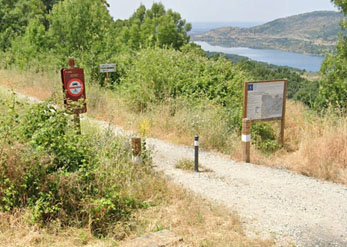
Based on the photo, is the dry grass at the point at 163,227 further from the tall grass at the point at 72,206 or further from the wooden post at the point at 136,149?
the wooden post at the point at 136,149

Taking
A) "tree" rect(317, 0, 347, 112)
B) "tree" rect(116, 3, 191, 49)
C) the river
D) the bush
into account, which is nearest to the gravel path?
the bush

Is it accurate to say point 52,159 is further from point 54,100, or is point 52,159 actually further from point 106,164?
point 54,100

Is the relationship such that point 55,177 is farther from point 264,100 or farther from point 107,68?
point 107,68

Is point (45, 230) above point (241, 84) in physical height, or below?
below

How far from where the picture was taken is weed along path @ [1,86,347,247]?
4552mm

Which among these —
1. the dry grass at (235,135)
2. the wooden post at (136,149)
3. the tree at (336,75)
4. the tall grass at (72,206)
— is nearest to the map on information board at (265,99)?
the dry grass at (235,135)

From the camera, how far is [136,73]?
12.3 m

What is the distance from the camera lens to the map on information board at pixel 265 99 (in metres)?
8.17

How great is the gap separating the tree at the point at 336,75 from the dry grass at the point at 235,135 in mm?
1010

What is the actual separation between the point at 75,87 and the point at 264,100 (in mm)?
4199

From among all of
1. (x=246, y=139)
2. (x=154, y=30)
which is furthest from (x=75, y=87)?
(x=154, y=30)

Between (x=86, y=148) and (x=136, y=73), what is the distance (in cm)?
763

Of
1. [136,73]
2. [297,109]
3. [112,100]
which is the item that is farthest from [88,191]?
[297,109]

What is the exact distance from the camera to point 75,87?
Result: 6359 millimetres
